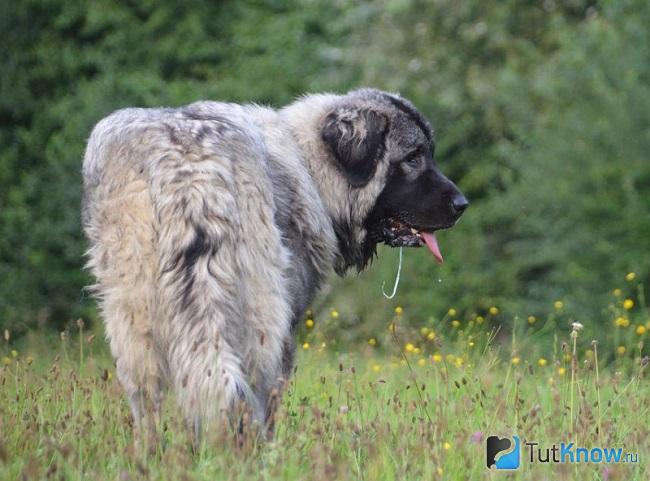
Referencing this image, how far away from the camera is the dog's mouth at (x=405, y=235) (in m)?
6.30

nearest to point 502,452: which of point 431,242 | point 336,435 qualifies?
point 336,435

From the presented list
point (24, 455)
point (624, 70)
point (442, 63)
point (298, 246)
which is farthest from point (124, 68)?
point (24, 455)

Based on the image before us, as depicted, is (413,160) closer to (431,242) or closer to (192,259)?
(431,242)

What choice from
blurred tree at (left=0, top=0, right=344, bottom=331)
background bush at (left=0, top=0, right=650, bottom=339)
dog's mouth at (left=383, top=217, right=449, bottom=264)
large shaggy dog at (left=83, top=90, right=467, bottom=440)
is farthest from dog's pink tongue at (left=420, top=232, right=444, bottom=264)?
blurred tree at (left=0, top=0, right=344, bottom=331)

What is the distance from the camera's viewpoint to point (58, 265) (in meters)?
15.3

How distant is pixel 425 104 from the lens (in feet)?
49.8

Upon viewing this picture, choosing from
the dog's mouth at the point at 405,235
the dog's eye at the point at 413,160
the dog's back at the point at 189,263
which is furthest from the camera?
the dog's mouth at the point at 405,235

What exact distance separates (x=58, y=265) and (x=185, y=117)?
424 inches

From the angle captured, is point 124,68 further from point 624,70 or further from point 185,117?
point 185,117

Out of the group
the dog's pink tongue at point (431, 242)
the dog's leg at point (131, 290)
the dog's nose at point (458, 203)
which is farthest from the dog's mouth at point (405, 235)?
the dog's leg at point (131, 290)

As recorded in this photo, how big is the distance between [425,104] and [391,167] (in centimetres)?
920

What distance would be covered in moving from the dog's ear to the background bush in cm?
573

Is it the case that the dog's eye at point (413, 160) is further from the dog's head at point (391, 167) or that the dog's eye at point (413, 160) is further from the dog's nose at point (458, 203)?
the dog's nose at point (458, 203)

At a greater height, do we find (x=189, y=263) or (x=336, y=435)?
(x=189, y=263)
